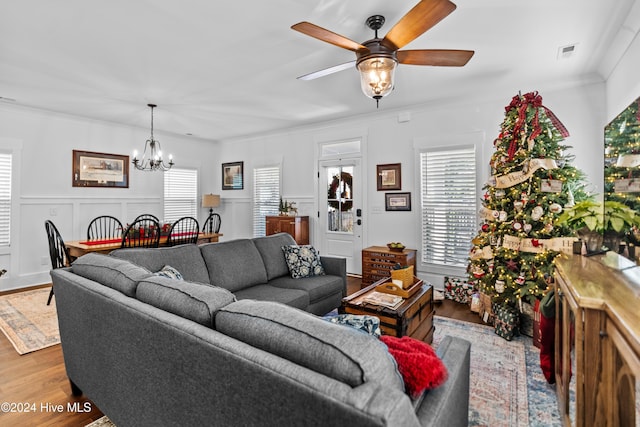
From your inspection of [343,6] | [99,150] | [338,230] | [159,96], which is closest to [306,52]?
[343,6]

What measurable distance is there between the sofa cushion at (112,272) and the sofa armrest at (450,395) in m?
1.43

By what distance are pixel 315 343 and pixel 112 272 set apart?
1428mm

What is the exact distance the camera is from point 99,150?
18.1 feet

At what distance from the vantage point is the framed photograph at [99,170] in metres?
5.29

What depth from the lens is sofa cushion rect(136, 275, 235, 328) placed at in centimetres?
126

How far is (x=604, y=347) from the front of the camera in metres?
1.23

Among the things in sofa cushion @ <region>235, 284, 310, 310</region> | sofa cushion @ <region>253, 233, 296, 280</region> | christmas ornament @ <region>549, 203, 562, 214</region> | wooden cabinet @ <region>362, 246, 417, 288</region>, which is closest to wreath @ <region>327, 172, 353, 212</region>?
wooden cabinet @ <region>362, 246, 417, 288</region>

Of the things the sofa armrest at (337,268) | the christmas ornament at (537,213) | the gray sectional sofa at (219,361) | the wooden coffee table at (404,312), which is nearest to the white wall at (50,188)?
the gray sectional sofa at (219,361)

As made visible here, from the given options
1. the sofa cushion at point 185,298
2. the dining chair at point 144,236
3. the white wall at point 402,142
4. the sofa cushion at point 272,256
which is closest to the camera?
the sofa cushion at point 185,298

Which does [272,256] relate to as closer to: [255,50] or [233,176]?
[255,50]

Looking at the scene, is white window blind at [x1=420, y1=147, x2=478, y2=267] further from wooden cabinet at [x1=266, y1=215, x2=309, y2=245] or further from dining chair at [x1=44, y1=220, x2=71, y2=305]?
dining chair at [x1=44, y1=220, x2=71, y2=305]

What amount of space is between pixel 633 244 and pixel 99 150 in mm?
6817

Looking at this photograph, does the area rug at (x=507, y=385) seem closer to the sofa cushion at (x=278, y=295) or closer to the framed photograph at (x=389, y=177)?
the sofa cushion at (x=278, y=295)

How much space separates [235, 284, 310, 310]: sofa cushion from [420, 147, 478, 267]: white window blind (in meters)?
2.49
